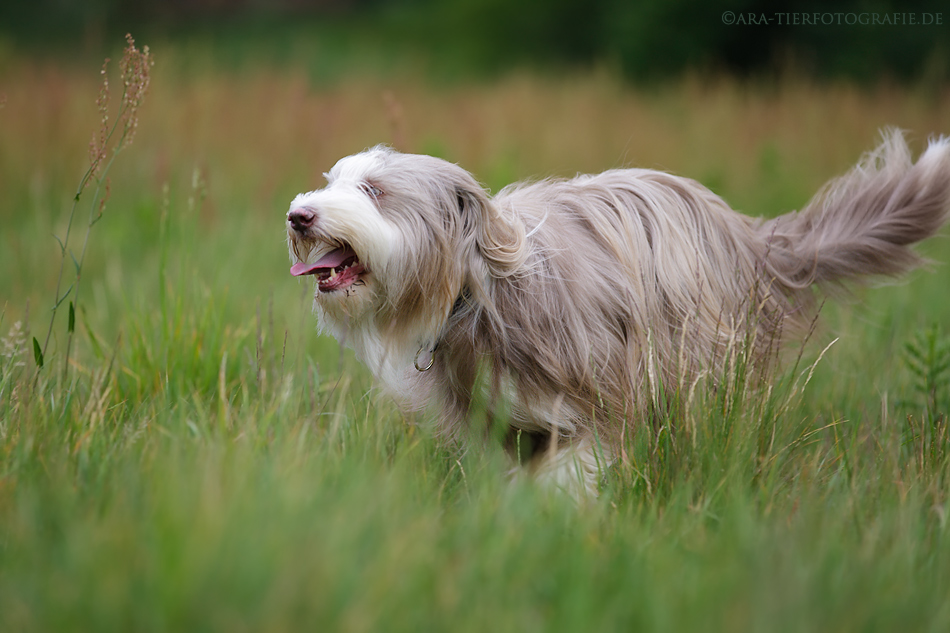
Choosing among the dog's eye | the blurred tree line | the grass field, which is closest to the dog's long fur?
the dog's eye

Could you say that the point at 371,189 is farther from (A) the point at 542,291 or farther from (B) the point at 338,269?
(A) the point at 542,291

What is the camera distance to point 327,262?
243cm

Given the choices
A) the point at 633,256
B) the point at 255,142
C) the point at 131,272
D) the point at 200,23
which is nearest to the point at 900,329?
the point at 633,256

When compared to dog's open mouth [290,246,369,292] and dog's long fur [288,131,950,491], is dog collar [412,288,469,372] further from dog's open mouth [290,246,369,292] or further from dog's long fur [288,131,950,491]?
dog's open mouth [290,246,369,292]

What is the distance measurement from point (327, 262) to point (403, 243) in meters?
0.25

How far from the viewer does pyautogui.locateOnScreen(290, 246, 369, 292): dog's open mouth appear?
2.43m

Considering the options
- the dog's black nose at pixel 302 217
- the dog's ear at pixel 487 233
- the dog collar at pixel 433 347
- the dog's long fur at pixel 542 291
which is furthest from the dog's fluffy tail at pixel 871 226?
the dog's black nose at pixel 302 217

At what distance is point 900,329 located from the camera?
461 cm

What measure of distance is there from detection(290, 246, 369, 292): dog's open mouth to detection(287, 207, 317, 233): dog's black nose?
0.14m

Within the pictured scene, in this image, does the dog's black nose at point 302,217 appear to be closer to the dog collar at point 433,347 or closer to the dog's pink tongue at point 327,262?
the dog's pink tongue at point 327,262

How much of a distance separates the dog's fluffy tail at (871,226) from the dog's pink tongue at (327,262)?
170cm

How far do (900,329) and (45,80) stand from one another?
7.77m

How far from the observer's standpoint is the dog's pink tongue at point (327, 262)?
2408mm

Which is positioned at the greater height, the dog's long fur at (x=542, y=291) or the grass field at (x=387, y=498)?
the dog's long fur at (x=542, y=291)
